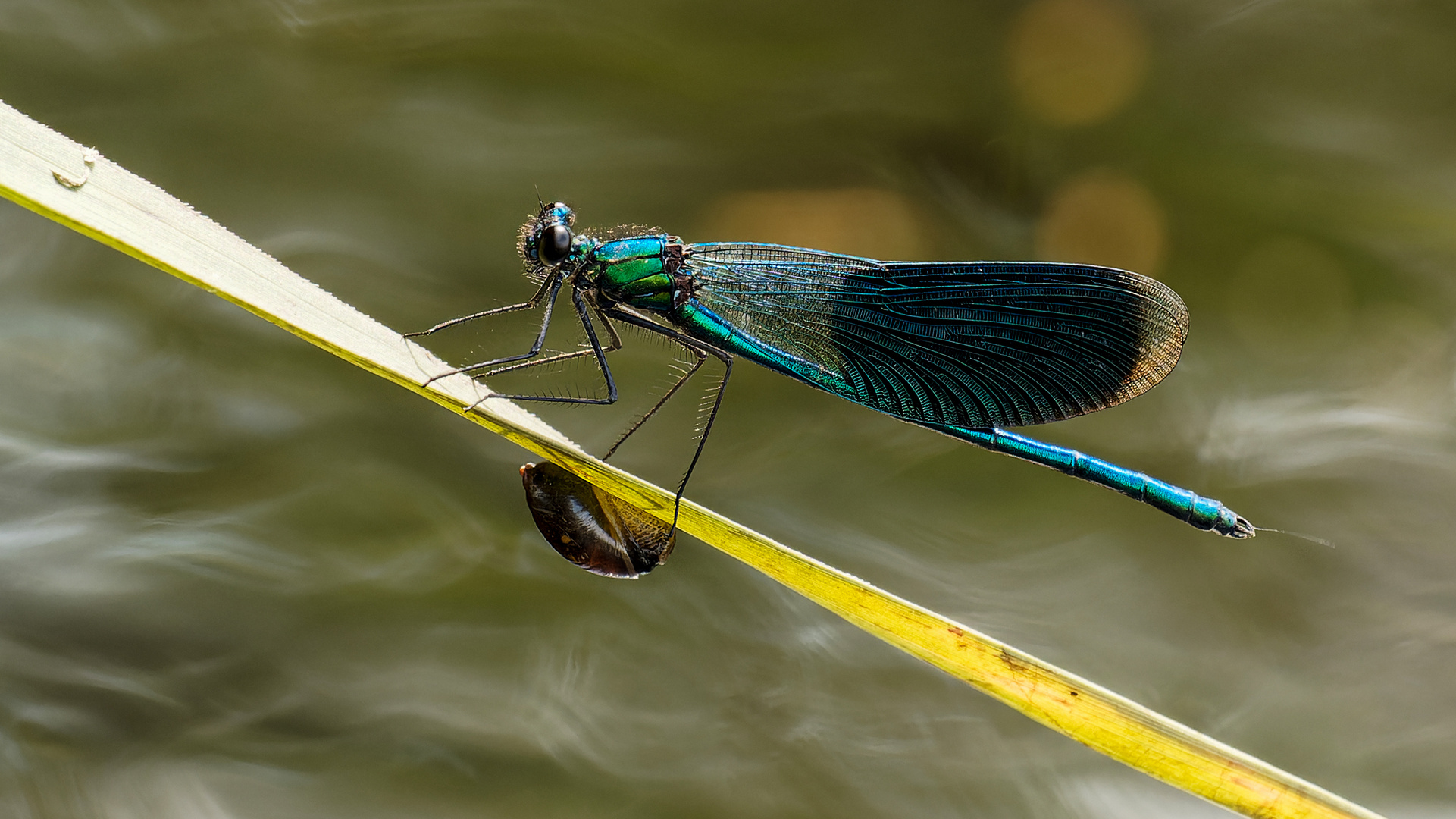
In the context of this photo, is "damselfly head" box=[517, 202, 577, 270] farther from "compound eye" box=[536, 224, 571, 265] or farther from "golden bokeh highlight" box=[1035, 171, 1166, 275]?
"golden bokeh highlight" box=[1035, 171, 1166, 275]

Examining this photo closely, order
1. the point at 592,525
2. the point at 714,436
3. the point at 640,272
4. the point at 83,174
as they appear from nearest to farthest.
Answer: the point at 83,174 < the point at 592,525 < the point at 640,272 < the point at 714,436

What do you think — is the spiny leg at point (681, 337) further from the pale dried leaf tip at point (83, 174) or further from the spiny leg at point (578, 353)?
the pale dried leaf tip at point (83, 174)

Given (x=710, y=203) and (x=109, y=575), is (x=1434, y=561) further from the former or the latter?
(x=109, y=575)

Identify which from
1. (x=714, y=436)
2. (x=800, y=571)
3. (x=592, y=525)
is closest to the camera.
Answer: (x=800, y=571)

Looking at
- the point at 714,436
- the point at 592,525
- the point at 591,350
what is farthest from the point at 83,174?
the point at 714,436

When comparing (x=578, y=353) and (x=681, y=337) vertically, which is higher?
(x=681, y=337)

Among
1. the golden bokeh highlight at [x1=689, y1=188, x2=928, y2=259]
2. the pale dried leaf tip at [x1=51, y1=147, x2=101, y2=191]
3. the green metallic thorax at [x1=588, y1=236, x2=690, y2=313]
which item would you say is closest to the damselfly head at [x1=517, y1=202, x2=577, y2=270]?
the green metallic thorax at [x1=588, y1=236, x2=690, y2=313]

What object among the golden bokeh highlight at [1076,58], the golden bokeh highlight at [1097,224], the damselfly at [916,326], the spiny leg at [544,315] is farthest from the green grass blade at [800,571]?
the golden bokeh highlight at [1076,58]

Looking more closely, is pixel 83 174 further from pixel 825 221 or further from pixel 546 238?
pixel 825 221
